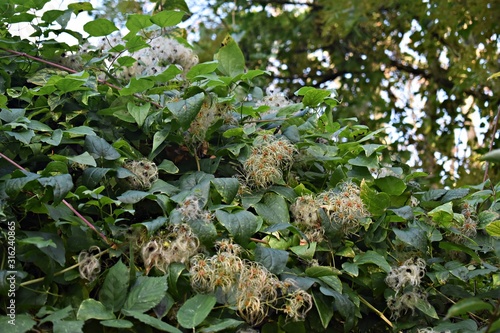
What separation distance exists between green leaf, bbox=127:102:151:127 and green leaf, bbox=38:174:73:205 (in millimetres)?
250

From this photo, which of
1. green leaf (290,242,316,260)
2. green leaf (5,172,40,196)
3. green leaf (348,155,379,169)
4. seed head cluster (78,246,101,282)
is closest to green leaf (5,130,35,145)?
green leaf (5,172,40,196)

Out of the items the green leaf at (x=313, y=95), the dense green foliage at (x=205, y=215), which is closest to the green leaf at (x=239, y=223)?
the dense green foliage at (x=205, y=215)

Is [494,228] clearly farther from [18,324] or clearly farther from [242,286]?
[18,324]

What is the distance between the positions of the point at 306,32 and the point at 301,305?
129 inches

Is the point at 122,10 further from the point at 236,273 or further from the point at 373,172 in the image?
the point at 236,273

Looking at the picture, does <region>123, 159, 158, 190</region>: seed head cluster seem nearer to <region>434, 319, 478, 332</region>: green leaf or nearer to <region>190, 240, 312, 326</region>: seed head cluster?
<region>190, 240, 312, 326</region>: seed head cluster

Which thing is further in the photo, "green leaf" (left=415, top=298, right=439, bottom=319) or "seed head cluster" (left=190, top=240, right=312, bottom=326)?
"green leaf" (left=415, top=298, right=439, bottom=319)

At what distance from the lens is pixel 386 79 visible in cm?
399

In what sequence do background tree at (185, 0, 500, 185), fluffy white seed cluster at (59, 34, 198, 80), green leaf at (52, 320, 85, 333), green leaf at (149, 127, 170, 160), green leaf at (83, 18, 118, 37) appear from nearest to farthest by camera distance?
green leaf at (52, 320, 85, 333)
green leaf at (149, 127, 170, 160)
green leaf at (83, 18, 118, 37)
fluffy white seed cluster at (59, 34, 198, 80)
background tree at (185, 0, 500, 185)

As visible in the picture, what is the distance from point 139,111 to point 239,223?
12.0 inches

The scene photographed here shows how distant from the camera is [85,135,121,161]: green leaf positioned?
1.03m

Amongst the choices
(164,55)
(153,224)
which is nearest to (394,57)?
(164,55)

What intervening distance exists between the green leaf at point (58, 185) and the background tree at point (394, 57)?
6.70 ft

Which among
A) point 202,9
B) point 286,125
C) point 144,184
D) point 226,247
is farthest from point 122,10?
point 226,247
